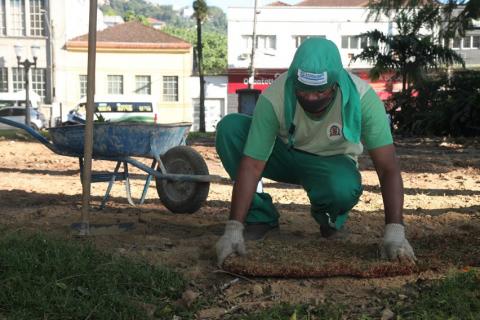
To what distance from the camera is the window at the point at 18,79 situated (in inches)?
1609

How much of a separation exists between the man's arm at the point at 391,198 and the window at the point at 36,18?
4031 cm

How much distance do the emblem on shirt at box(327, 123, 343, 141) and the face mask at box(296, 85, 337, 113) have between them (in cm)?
19

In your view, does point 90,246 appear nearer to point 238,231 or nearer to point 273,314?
point 238,231

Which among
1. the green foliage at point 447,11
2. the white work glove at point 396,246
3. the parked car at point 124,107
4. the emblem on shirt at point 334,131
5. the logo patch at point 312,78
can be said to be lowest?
the parked car at point 124,107

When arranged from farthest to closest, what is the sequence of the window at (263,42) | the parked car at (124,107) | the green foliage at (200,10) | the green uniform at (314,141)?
the window at (263,42), the green foliage at (200,10), the parked car at (124,107), the green uniform at (314,141)

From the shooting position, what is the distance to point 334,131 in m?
3.58

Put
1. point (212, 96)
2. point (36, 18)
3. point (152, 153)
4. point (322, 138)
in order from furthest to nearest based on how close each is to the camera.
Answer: point (212, 96), point (36, 18), point (152, 153), point (322, 138)

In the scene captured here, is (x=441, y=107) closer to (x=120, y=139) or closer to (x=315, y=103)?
(x=120, y=139)

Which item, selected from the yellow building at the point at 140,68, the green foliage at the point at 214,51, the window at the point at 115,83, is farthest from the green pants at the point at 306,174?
the green foliage at the point at 214,51

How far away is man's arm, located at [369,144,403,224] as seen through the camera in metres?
3.34

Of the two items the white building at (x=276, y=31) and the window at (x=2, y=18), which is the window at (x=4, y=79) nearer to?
the window at (x=2, y=18)

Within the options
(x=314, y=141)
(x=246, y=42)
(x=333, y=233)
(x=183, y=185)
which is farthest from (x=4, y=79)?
(x=314, y=141)

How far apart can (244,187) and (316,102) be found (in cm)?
54

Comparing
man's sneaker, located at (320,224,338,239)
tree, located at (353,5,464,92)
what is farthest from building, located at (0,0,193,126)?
man's sneaker, located at (320,224,338,239)
